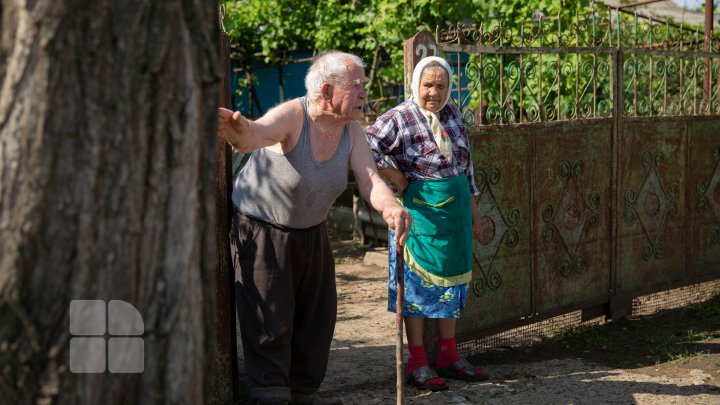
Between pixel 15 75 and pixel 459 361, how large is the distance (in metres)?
3.66

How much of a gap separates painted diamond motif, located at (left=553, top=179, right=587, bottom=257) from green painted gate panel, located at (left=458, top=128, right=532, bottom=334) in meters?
0.35

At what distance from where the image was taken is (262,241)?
160 inches

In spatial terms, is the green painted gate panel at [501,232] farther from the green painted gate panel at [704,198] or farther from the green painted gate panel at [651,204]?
the green painted gate panel at [704,198]

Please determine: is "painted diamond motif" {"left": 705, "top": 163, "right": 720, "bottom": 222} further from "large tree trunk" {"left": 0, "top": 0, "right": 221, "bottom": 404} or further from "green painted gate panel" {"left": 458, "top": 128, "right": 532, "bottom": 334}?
"large tree trunk" {"left": 0, "top": 0, "right": 221, "bottom": 404}

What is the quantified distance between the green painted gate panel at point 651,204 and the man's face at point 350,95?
2.97m

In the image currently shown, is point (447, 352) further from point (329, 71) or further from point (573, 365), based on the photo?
point (329, 71)

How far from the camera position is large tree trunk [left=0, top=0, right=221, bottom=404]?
1.85m

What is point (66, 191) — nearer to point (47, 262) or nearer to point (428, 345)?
point (47, 262)

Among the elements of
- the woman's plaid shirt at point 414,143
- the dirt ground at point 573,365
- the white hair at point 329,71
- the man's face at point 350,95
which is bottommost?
the dirt ground at point 573,365

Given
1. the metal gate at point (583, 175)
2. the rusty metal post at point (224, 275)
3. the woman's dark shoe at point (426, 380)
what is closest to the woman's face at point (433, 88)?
the metal gate at point (583, 175)

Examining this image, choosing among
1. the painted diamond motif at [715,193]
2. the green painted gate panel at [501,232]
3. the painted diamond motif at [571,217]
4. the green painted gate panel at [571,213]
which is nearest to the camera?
the green painted gate panel at [501,232]

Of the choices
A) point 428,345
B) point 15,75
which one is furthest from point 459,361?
point 15,75

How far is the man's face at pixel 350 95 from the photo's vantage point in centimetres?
393

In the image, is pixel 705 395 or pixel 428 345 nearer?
pixel 705 395
